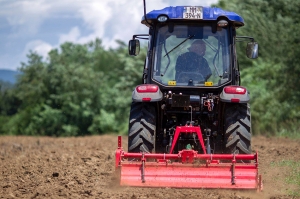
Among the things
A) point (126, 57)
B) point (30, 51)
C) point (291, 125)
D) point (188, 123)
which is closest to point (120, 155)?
point (188, 123)

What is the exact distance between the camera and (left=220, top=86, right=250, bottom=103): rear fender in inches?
316

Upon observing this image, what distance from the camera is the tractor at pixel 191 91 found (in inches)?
322

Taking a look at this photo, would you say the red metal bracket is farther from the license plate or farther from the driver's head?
the license plate

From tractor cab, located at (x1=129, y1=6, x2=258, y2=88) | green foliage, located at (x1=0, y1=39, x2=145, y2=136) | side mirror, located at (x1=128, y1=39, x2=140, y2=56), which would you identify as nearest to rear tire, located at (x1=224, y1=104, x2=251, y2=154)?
tractor cab, located at (x1=129, y1=6, x2=258, y2=88)

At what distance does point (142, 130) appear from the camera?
8227 mm

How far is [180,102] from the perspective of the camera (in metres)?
8.30

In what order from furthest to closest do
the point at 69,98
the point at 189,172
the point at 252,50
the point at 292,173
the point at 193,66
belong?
the point at 69,98, the point at 292,173, the point at 252,50, the point at 193,66, the point at 189,172

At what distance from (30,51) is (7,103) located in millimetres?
6507

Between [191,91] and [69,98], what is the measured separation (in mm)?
33566

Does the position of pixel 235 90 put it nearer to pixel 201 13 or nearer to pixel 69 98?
pixel 201 13

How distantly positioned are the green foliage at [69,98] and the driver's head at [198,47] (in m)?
27.6

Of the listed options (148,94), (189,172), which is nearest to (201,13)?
(148,94)

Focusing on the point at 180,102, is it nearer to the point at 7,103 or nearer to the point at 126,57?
the point at 126,57

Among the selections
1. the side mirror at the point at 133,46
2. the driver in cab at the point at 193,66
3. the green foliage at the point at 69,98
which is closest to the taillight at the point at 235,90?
the driver in cab at the point at 193,66
